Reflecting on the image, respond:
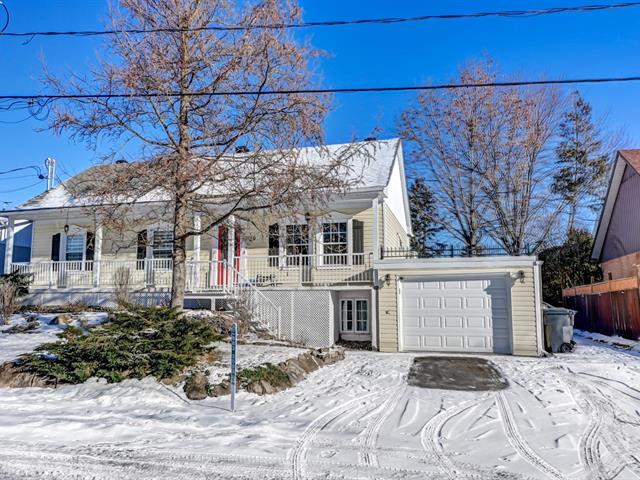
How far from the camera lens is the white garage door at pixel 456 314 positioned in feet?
40.9

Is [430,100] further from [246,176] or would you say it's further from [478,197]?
[246,176]

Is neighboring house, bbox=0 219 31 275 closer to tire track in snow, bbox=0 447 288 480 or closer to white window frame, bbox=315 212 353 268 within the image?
white window frame, bbox=315 212 353 268

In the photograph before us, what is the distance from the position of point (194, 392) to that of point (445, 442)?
12.7ft

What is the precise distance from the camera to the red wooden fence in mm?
14102

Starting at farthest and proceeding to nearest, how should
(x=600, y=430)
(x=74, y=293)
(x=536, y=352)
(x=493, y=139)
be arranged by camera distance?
1. (x=493, y=139)
2. (x=74, y=293)
3. (x=536, y=352)
4. (x=600, y=430)

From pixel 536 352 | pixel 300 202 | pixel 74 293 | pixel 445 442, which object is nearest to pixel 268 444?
pixel 445 442

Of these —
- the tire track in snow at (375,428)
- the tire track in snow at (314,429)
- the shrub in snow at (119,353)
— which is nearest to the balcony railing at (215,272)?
the shrub in snow at (119,353)

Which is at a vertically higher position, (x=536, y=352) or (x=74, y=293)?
(x=74, y=293)

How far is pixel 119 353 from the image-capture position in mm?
7477

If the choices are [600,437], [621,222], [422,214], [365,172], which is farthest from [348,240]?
[621,222]

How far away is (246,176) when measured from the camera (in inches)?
367

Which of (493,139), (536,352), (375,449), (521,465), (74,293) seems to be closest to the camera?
(521,465)

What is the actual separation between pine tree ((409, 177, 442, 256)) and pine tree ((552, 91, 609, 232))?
6104 mm

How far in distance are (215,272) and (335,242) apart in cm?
404
